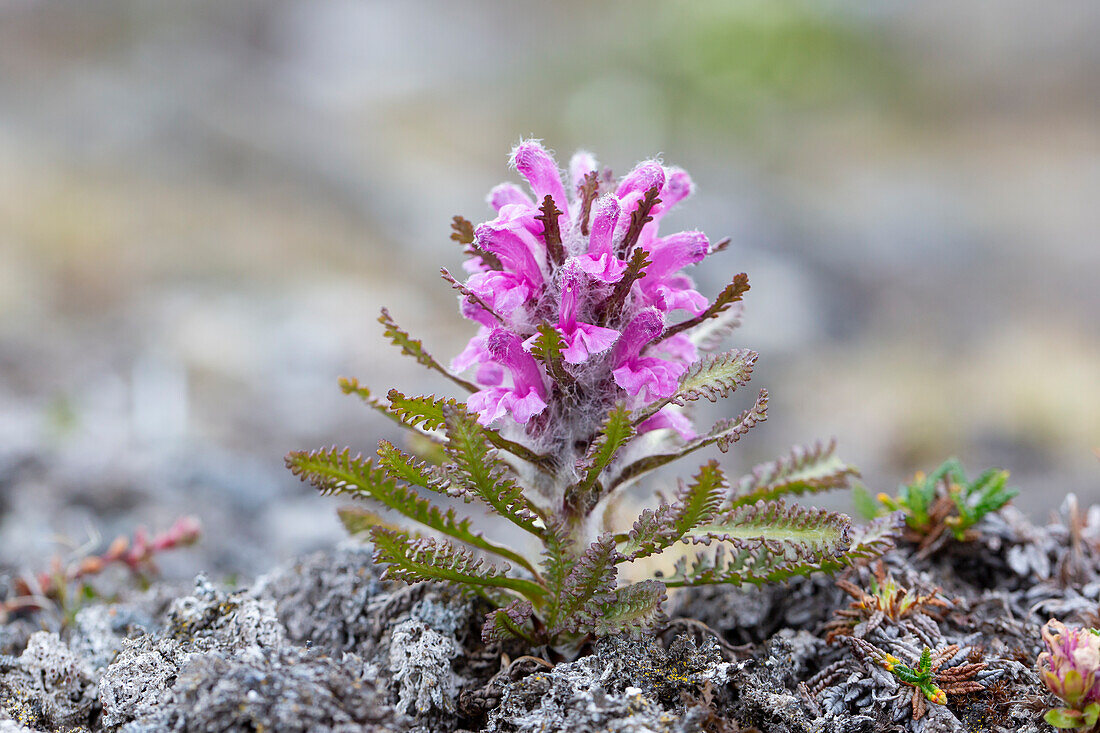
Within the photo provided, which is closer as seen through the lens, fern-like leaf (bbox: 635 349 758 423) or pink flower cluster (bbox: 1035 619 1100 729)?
pink flower cluster (bbox: 1035 619 1100 729)

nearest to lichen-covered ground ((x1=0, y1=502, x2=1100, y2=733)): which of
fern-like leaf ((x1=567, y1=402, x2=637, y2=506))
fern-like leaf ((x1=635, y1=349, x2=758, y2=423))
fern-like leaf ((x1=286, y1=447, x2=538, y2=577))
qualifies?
fern-like leaf ((x1=286, y1=447, x2=538, y2=577))

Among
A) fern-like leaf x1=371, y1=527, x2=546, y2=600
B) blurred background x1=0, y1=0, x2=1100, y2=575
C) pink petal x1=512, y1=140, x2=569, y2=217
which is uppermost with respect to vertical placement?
blurred background x1=0, y1=0, x2=1100, y2=575

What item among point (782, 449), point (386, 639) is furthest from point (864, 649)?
point (782, 449)

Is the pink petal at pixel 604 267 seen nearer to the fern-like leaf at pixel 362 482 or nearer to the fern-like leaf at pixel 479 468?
the fern-like leaf at pixel 479 468

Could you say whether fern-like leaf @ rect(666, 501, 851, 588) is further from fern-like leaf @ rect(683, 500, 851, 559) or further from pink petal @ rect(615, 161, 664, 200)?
pink petal @ rect(615, 161, 664, 200)

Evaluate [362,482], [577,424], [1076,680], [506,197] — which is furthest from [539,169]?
[1076,680]

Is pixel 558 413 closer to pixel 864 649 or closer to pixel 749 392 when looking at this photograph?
pixel 864 649

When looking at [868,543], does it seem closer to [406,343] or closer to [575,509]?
[575,509]

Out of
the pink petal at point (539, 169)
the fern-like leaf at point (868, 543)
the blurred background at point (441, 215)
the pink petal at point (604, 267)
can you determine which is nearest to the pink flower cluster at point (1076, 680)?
the fern-like leaf at point (868, 543)
